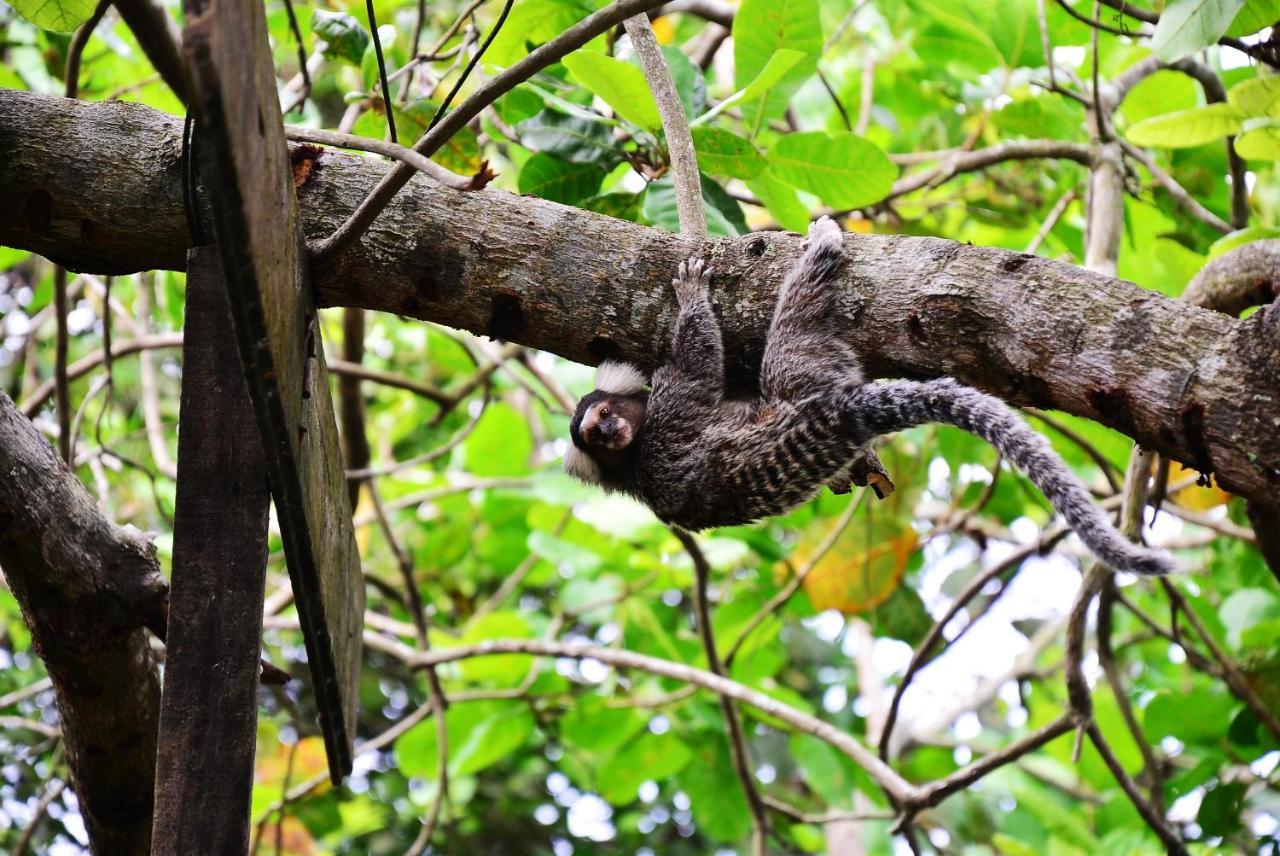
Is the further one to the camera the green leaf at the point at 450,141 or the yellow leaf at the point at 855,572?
the yellow leaf at the point at 855,572

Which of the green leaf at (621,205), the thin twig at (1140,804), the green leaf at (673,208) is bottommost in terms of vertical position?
the thin twig at (1140,804)

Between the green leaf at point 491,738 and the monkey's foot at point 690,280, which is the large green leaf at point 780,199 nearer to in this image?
the monkey's foot at point 690,280

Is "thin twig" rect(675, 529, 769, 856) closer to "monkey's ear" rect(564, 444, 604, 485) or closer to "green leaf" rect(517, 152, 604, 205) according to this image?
"monkey's ear" rect(564, 444, 604, 485)

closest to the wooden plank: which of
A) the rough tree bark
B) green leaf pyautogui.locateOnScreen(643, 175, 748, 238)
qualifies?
the rough tree bark

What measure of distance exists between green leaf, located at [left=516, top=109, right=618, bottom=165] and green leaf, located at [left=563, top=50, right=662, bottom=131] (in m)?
0.25

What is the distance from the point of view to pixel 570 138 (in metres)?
2.89

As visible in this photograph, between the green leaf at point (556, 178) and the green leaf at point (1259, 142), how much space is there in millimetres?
1506

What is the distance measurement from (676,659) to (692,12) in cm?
246

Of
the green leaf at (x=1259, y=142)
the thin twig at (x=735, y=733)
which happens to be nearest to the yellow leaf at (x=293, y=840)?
the thin twig at (x=735, y=733)

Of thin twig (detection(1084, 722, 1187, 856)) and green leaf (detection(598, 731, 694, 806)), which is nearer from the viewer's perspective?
thin twig (detection(1084, 722, 1187, 856))

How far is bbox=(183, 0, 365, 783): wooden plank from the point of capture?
46.6 inches

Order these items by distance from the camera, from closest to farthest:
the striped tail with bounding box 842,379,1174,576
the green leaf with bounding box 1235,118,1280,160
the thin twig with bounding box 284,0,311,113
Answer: the striped tail with bounding box 842,379,1174,576 → the green leaf with bounding box 1235,118,1280,160 → the thin twig with bounding box 284,0,311,113

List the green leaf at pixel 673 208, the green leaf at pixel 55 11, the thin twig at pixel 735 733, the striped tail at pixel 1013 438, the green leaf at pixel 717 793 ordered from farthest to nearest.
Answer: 1. the green leaf at pixel 717 793
2. the thin twig at pixel 735 733
3. the green leaf at pixel 673 208
4. the green leaf at pixel 55 11
5. the striped tail at pixel 1013 438

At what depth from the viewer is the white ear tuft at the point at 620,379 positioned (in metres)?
2.46
